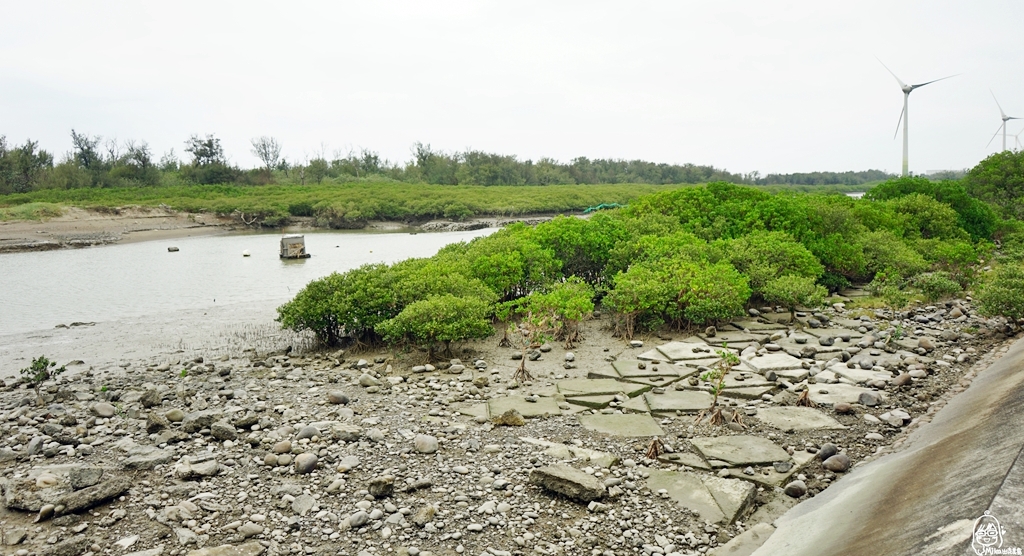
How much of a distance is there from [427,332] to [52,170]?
61.1 m

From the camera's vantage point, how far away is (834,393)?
6.57m

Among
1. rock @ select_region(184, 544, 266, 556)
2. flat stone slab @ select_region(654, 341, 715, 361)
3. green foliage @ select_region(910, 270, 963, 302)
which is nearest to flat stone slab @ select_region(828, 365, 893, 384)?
flat stone slab @ select_region(654, 341, 715, 361)

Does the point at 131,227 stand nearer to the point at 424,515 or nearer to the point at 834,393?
the point at 424,515

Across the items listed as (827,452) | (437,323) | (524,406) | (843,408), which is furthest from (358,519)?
(843,408)

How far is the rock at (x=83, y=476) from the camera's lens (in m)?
4.74

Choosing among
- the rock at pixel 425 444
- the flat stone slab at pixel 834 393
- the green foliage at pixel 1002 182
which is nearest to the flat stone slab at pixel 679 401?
the flat stone slab at pixel 834 393

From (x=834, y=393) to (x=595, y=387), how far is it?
248 centimetres

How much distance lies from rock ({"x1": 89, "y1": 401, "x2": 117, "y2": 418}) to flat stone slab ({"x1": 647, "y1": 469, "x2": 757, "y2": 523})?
582cm

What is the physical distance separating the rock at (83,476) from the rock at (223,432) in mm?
1035

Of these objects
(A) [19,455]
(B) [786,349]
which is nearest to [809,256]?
(B) [786,349]

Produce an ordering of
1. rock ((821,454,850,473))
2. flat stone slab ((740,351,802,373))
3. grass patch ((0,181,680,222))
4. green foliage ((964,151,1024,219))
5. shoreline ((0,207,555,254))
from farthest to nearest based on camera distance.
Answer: grass patch ((0,181,680,222)), shoreline ((0,207,555,254)), green foliage ((964,151,1024,219)), flat stone slab ((740,351,802,373)), rock ((821,454,850,473))

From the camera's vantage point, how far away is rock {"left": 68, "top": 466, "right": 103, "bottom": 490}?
4742 mm

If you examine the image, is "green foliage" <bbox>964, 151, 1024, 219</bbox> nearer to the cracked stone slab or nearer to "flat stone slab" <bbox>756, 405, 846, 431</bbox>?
the cracked stone slab

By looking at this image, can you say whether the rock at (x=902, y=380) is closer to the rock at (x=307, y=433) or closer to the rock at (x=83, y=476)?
the rock at (x=307, y=433)
